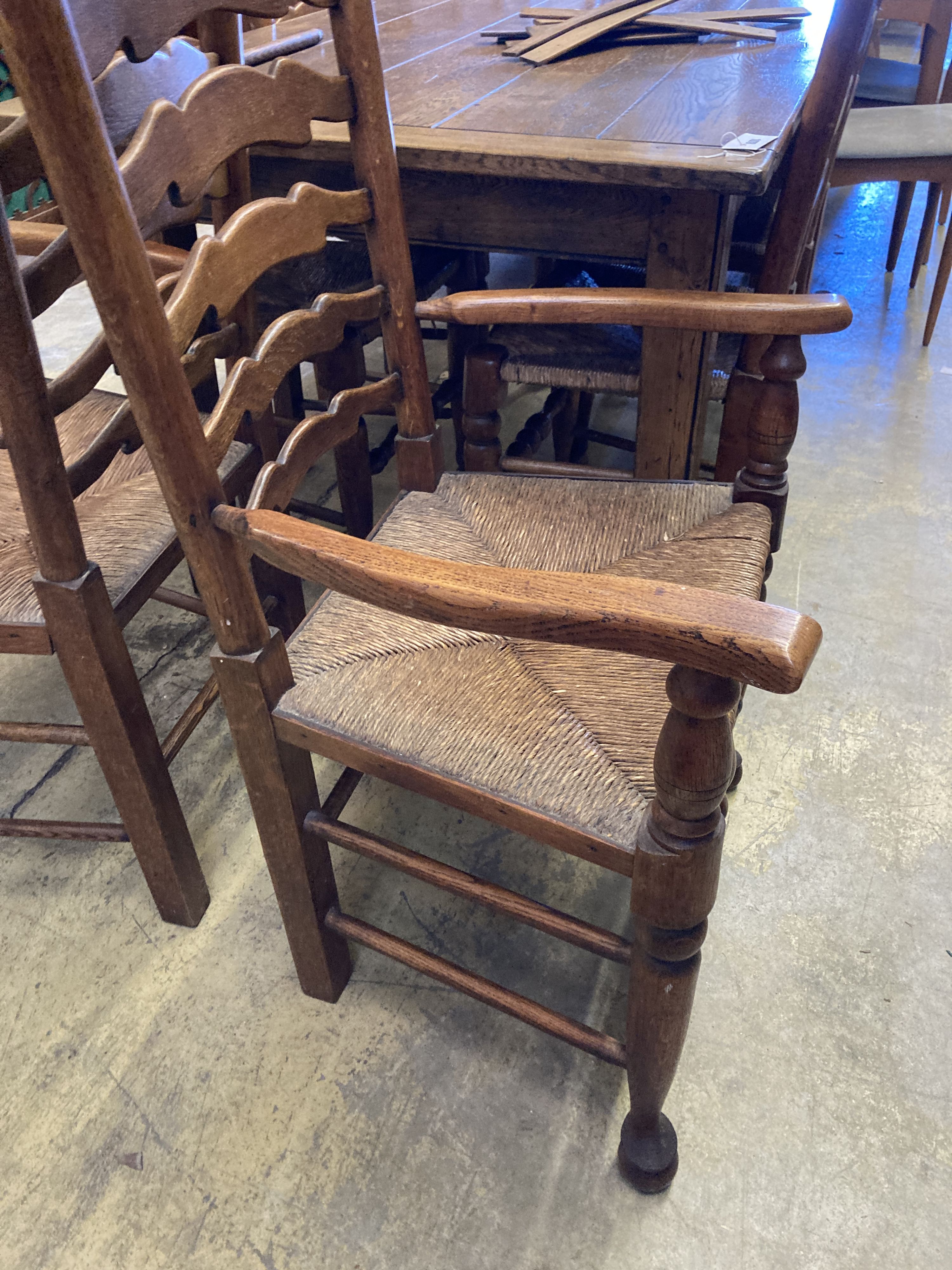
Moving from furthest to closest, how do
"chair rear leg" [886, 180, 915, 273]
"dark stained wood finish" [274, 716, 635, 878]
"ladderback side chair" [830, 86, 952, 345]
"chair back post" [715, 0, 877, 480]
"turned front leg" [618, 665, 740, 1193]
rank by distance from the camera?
1. "chair rear leg" [886, 180, 915, 273]
2. "ladderback side chair" [830, 86, 952, 345]
3. "chair back post" [715, 0, 877, 480]
4. "dark stained wood finish" [274, 716, 635, 878]
5. "turned front leg" [618, 665, 740, 1193]

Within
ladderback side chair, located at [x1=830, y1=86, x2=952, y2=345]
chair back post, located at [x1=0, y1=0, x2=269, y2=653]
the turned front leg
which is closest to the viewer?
chair back post, located at [x1=0, y1=0, x2=269, y2=653]

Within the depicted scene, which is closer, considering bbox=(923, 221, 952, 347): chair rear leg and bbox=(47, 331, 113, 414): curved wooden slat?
bbox=(47, 331, 113, 414): curved wooden slat

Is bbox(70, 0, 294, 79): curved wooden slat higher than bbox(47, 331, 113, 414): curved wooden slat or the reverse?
higher

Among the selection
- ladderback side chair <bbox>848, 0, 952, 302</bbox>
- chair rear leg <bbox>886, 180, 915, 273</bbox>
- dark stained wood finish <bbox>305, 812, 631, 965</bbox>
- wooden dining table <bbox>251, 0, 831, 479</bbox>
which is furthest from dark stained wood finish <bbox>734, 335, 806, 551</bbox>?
chair rear leg <bbox>886, 180, 915, 273</bbox>

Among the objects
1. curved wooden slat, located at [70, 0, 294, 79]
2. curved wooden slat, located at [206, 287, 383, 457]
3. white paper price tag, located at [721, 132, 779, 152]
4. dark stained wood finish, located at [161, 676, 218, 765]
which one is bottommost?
dark stained wood finish, located at [161, 676, 218, 765]

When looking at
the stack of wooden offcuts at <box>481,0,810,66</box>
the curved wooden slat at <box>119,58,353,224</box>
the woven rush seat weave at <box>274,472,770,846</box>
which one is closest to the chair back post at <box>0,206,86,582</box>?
the curved wooden slat at <box>119,58,353,224</box>

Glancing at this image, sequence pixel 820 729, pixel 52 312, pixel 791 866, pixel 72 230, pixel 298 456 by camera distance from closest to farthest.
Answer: pixel 72 230 < pixel 298 456 < pixel 791 866 < pixel 820 729 < pixel 52 312

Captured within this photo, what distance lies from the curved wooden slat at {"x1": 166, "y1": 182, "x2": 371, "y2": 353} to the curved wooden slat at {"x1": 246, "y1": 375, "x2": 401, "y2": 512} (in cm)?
13

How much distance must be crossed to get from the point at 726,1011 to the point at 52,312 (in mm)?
3262

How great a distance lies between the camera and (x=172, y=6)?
797mm

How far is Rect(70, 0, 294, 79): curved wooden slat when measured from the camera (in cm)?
71

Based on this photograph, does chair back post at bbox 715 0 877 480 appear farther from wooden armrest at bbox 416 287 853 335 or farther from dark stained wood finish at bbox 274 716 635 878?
dark stained wood finish at bbox 274 716 635 878

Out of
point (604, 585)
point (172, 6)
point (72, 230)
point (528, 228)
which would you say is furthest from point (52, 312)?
point (604, 585)

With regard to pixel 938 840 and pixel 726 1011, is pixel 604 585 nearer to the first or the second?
Result: pixel 726 1011
